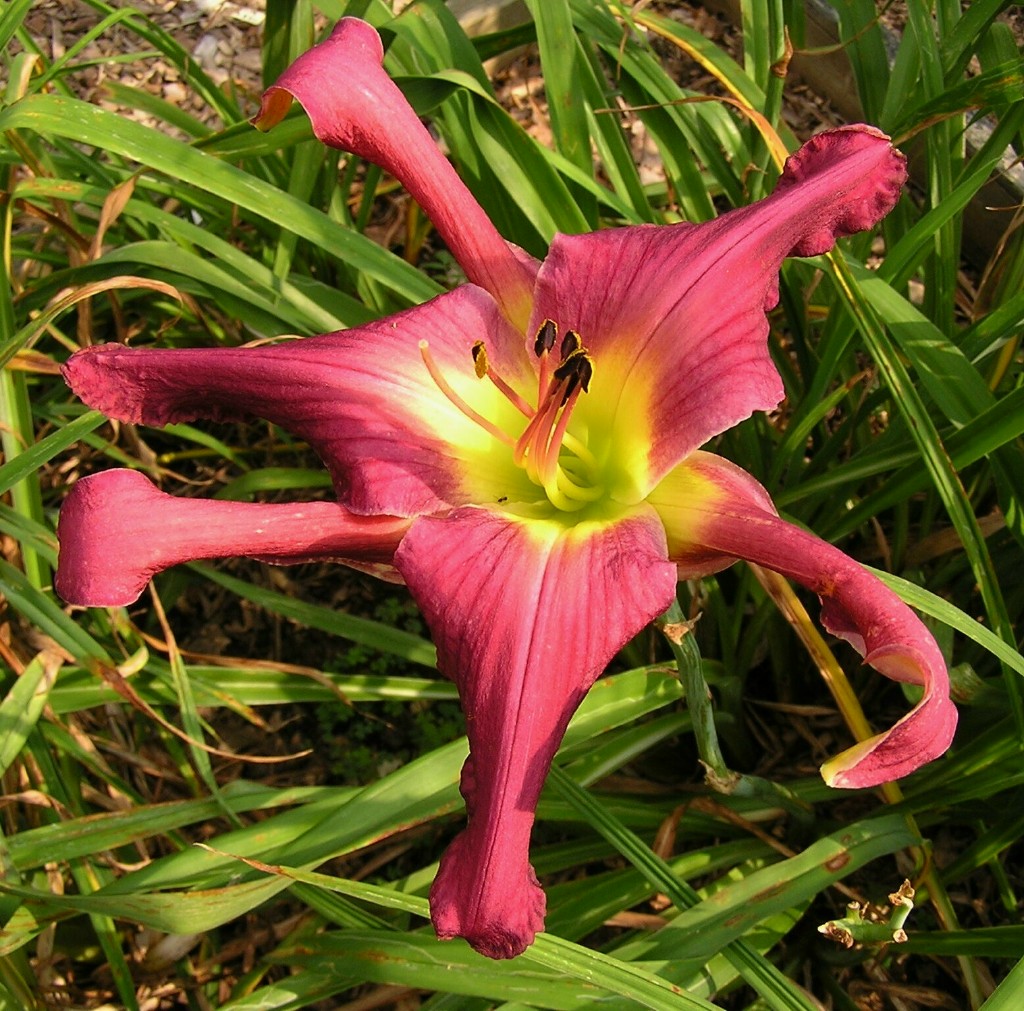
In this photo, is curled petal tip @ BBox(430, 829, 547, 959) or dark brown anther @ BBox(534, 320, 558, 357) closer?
curled petal tip @ BBox(430, 829, 547, 959)

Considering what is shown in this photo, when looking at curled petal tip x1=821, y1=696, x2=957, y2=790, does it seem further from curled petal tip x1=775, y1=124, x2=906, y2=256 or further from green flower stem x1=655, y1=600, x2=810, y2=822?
curled petal tip x1=775, y1=124, x2=906, y2=256

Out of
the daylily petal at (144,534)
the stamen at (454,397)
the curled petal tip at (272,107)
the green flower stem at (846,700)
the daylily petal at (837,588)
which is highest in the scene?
the curled petal tip at (272,107)

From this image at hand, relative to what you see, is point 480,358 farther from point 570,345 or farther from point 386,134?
point 386,134

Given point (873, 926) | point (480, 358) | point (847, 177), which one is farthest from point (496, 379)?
point (873, 926)

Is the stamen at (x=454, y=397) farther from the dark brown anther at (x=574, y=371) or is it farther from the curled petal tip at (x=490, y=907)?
the curled petal tip at (x=490, y=907)

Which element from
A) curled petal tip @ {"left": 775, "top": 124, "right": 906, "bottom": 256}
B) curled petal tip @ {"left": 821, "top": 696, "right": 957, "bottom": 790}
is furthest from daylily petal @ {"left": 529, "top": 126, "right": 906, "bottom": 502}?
curled petal tip @ {"left": 821, "top": 696, "right": 957, "bottom": 790}

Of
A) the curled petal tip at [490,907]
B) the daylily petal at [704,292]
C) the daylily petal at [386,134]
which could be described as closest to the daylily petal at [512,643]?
the curled petal tip at [490,907]

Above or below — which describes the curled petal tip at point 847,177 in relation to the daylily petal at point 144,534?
above
